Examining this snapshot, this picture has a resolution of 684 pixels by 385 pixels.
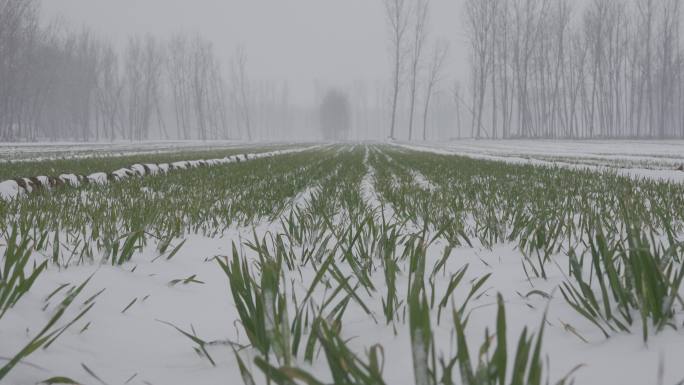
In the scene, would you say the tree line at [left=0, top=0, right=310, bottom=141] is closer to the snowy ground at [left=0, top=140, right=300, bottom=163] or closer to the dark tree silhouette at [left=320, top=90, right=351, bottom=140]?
the dark tree silhouette at [left=320, top=90, right=351, bottom=140]

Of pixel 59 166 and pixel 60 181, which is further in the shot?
pixel 59 166

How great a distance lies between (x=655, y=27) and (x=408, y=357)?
5408 cm

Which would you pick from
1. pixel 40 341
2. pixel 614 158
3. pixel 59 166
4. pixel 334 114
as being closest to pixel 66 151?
pixel 59 166

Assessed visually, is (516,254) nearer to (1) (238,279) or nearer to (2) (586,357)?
(2) (586,357)

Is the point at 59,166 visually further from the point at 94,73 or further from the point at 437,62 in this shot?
the point at 94,73

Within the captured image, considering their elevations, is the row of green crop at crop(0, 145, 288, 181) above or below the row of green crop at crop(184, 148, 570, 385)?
above

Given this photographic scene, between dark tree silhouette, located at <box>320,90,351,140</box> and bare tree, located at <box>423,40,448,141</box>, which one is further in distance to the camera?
dark tree silhouette, located at <box>320,90,351,140</box>

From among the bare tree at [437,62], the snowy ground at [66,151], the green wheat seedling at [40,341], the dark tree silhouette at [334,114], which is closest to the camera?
the green wheat seedling at [40,341]

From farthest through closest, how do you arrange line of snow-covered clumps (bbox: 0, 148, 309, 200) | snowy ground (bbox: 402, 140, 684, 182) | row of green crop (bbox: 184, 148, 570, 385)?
snowy ground (bbox: 402, 140, 684, 182) → line of snow-covered clumps (bbox: 0, 148, 309, 200) → row of green crop (bbox: 184, 148, 570, 385)

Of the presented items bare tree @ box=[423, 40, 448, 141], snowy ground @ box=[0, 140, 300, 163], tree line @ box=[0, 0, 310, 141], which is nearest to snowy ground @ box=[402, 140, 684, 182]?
snowy ground @ box=[0, 140, 300, 163]

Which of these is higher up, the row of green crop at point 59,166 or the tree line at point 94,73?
the tree line at point 94,73

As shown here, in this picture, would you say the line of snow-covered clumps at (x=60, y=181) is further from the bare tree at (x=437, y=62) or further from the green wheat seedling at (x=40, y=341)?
the bare tree at (x=437, y=62)

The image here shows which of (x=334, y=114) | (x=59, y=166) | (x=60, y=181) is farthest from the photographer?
(x=334, y=114)

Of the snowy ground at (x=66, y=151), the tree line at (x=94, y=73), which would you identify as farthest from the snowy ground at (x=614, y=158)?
the tree line at (x=94, y=73)
